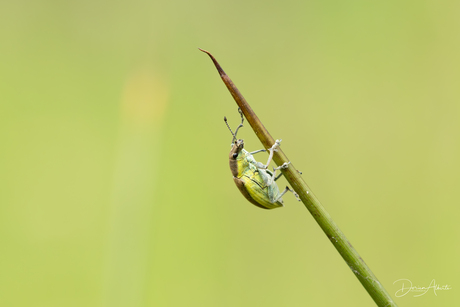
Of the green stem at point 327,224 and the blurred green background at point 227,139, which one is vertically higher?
the blurred green background at point 227,139

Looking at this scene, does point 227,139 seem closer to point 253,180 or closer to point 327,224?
point 253,180

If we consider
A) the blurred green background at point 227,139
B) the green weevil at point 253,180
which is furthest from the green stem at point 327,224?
the blurred green background at point 227,139

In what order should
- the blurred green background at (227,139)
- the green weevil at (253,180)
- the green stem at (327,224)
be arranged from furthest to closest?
the blurred green background at (227,139) < the green weevil at (253,180) < the green stem at (327,224)

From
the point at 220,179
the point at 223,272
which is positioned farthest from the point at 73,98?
the point at 223,272

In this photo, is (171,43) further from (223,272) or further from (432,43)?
(432,43)

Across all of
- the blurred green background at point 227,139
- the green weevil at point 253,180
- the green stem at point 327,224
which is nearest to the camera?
the green stem at point 327,224

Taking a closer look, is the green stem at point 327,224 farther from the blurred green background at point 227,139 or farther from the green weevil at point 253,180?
the blurred green background at point 227,139

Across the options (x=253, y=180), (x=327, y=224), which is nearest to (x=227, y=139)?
(x=253, y=180)
